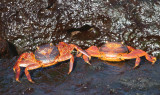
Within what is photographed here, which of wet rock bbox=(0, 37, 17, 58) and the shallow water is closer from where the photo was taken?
the shallow water

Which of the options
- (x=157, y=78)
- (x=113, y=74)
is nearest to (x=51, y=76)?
(x=113, y=74)

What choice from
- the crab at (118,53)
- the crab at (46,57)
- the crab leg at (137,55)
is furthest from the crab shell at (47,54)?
the crab leg at (137,55)

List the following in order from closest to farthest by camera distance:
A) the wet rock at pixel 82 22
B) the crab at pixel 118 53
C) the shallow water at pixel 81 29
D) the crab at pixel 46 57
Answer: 1. the shallow water at pixel 81 29
2. the crab at pixel 46 57
3. the crab at pixel 118 53
4. the wet rock at pixel 82 22

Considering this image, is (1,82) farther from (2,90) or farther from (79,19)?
(79,19)

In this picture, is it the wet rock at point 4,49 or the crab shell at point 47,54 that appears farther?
the wet rock at point 4,49

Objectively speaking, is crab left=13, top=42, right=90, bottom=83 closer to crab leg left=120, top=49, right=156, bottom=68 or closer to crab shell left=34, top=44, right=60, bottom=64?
crab shell left=34, top=44, right=60, bottom=64

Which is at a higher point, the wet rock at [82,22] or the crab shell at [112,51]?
the wet rock at [82,22]

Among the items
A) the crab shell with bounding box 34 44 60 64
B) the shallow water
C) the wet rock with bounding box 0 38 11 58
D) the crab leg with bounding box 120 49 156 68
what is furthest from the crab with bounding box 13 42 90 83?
the crab leg with bounding box 120 49 156 68

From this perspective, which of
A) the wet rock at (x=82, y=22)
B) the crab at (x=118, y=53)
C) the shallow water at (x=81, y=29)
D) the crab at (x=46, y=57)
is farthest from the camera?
the wet rock at (x=82, y=22)

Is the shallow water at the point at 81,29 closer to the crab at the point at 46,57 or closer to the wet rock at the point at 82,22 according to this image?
the wet rock at the point at 82,22
